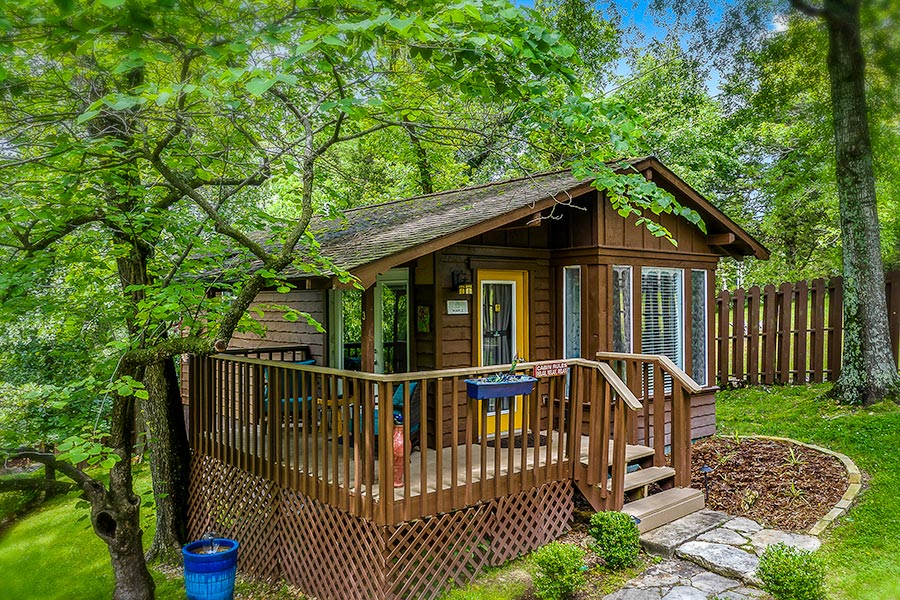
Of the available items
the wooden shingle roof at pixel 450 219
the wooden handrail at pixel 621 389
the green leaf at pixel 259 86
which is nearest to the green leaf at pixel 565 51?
the wooden shingle roof at pixel 450 219

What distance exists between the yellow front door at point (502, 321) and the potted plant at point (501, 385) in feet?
5.35

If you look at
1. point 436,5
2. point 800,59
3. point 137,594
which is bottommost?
point 137,594

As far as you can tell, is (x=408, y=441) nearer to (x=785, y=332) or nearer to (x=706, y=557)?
(x=706, y=557)

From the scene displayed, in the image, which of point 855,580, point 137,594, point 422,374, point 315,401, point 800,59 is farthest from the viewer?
point 800,59

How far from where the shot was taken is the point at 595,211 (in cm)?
691

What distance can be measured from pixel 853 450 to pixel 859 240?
124 inches

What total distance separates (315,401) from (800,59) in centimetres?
865

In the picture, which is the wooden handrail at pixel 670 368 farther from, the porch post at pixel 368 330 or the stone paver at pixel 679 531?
the porch post at pixel 368 330

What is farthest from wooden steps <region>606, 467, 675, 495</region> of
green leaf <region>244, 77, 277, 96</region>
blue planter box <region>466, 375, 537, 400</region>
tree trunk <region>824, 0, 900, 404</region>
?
green leaf <region>244, 77, 277, 96</region>

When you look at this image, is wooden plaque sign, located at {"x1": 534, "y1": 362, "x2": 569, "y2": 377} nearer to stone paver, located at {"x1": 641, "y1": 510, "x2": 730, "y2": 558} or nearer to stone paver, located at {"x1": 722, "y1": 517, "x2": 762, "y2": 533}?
A: stone paver, located at {"x1": 641, "y1": 510, "x2": 730, "y2": 558}

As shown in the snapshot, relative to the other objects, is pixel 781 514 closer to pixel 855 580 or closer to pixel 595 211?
pixel 855 580

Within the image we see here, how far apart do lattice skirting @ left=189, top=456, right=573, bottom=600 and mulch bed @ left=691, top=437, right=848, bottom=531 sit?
180 cm

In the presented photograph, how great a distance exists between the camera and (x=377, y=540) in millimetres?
4516

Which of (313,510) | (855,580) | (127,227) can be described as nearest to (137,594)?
(313,510)
